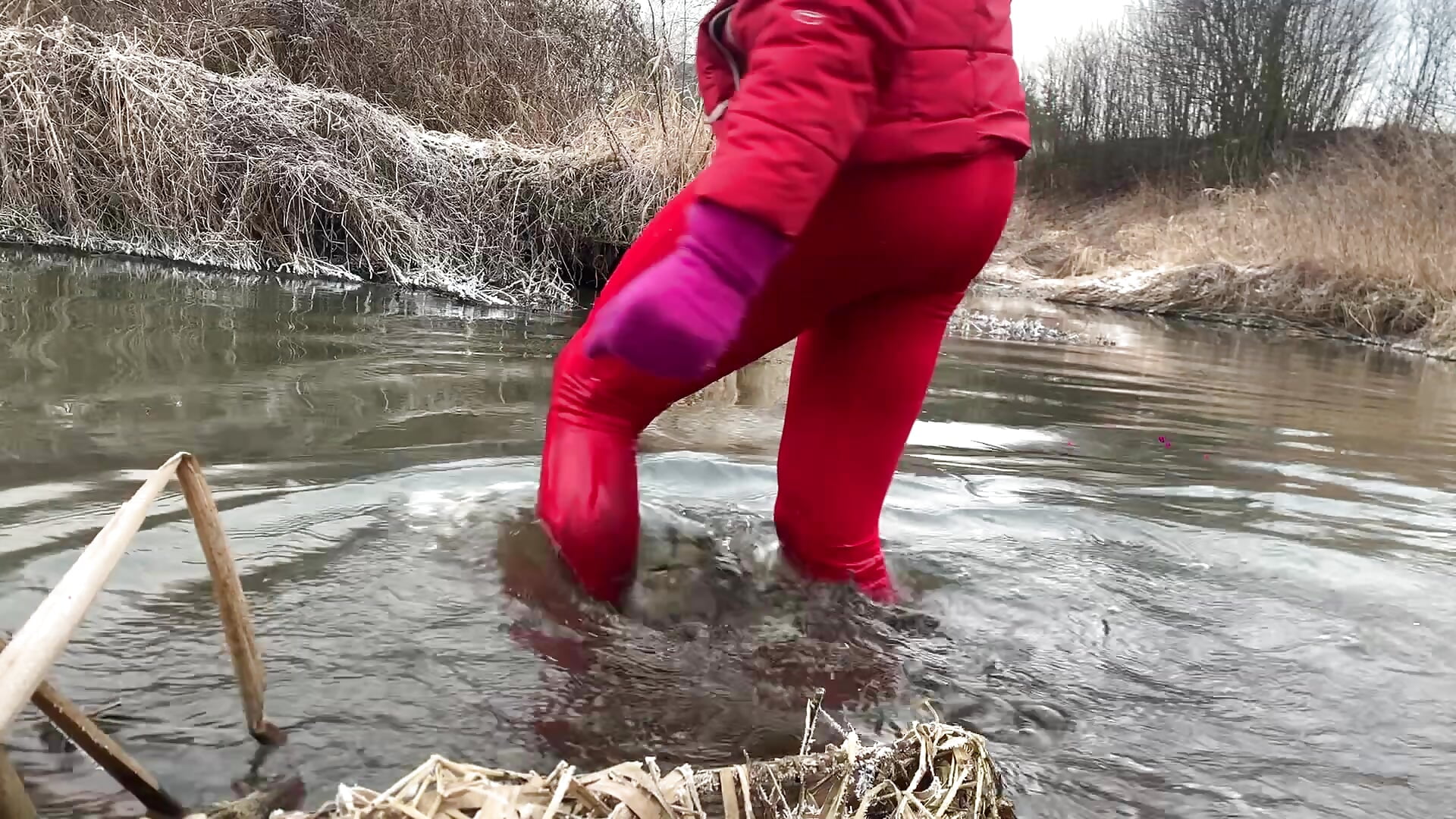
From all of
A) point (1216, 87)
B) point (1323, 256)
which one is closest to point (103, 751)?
point (1323, 256)

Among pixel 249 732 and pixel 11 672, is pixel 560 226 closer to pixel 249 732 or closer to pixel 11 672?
pixel 249 732

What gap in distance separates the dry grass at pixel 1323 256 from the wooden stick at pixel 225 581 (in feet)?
39.2

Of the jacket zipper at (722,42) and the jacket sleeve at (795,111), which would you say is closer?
the jacket sleeve at (795,111)

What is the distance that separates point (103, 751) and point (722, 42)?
1305 mm

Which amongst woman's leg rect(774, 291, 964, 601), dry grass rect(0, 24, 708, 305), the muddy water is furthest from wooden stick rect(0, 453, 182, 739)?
dry grass rect(0, 24, 708, 305)

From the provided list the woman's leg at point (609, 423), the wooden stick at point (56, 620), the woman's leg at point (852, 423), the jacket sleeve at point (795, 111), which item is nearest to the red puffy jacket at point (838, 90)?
the jacket sleeve at point (795, 111)

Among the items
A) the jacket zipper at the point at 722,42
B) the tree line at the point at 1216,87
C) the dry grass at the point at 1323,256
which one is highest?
the tree line at the point at 1216,87

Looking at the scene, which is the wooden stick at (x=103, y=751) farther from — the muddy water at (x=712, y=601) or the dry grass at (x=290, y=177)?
the dry grass at (x=290, y=177)

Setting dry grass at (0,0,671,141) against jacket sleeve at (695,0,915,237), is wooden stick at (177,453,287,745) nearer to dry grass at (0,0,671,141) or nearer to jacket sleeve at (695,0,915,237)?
jacket sleeve at (695,0,915,237)

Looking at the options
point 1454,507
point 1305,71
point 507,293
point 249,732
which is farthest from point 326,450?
point 1305,71

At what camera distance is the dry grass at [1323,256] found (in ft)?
37.4

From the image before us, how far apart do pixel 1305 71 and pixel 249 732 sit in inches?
1099

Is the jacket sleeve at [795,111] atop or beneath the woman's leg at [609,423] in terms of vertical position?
atop

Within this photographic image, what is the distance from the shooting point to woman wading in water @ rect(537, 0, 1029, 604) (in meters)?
1.44
